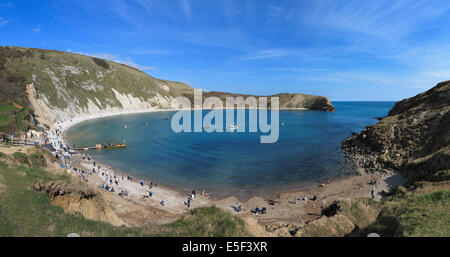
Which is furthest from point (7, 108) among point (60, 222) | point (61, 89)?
point (60, 222)

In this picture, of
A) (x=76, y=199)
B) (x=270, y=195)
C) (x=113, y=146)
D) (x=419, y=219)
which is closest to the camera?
(x=419, y=219)

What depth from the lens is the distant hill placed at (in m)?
57.4

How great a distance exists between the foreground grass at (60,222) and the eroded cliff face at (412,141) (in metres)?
29.1

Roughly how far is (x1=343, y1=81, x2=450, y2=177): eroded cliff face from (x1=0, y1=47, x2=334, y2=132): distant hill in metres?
67.5

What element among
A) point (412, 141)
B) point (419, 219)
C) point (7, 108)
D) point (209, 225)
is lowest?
point (209, 225)

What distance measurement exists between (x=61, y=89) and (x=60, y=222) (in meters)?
111

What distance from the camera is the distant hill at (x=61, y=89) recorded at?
57.4 m

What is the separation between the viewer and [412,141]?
121 feet

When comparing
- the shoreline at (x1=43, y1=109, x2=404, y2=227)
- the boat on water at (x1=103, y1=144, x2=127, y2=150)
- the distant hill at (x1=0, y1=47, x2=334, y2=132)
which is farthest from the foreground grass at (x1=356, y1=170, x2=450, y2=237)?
the distant hill at (x1=0, y1=47, x2=334, y2=132)

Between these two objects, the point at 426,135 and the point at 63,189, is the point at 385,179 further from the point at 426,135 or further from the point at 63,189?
the point at 63,189

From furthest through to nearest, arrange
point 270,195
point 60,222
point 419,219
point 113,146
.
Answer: point 113,146 → point 270,195 → point 60,222 → point 419,219

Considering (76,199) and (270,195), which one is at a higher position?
(76,199)

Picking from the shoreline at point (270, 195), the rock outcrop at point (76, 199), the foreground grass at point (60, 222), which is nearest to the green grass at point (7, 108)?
the shoreline at point (270, 195)

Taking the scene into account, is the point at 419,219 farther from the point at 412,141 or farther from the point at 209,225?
the point at 412,141
